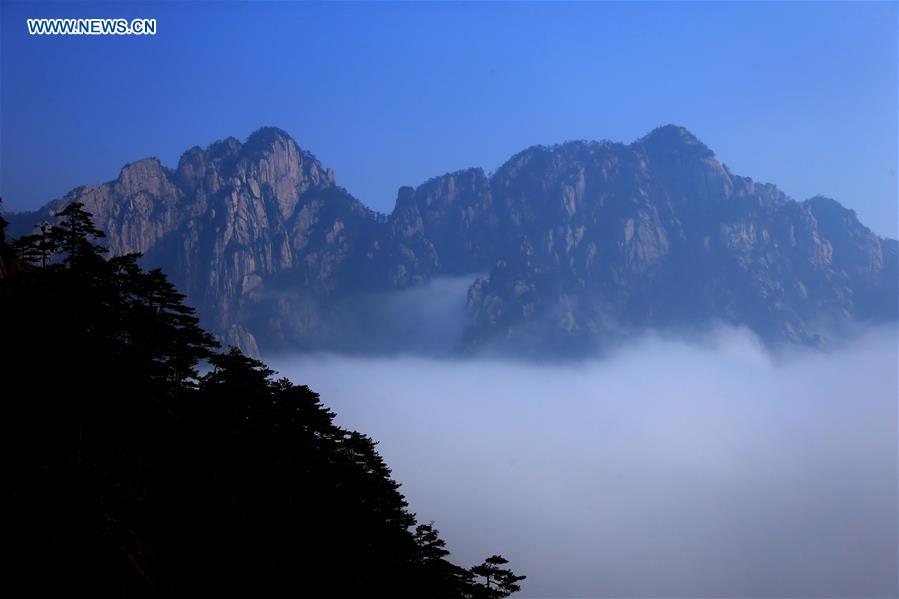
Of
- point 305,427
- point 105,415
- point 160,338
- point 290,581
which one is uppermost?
point 160,338

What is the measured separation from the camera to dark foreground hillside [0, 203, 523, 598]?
1629 inches

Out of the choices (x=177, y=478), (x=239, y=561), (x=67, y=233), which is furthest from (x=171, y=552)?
(x=67, y=233)

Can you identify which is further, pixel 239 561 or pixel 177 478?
pixel 177 478

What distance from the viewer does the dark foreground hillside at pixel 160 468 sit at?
41.4 metres

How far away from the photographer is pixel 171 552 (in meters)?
46.7

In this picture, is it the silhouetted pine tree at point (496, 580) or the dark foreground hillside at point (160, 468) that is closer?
the dark foreground hillside at point (160, 468)

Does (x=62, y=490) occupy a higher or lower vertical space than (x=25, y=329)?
lower

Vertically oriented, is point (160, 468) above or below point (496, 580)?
above

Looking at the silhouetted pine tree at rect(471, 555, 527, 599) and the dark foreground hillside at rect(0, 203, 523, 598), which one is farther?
the silhouetted pine tree at rect(471, 555, 527, 599)

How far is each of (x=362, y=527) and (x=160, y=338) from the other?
2236 cm

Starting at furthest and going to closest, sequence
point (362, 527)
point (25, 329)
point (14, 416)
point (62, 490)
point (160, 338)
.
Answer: point (160, 338)
point (362, 527)
point (25, 329)
point (14, 416)
point (62, 490)

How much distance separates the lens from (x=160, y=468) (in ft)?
176

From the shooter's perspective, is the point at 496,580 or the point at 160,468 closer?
the point at 160,468

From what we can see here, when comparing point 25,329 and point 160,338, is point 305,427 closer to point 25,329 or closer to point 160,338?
point 160,338
